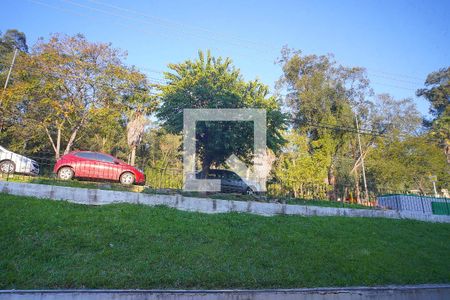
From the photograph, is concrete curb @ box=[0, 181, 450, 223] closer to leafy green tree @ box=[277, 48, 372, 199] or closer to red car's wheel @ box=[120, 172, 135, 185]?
red car's wheel @ box=[120, 172, 135, 185]

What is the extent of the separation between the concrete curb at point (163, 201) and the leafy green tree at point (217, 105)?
397 centimetres

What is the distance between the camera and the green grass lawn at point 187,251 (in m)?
5.04

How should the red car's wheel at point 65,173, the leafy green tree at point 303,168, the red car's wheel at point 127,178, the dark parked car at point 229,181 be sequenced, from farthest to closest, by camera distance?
the leafy green tree at point 303,168 < the dark parked car at point 229,181 < the red car's wheel at point 127,178 < the red car's wheel at point 65,173

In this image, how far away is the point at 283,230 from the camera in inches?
331

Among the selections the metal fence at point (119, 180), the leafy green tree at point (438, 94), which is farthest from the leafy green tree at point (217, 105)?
the leafy green tree at point (438, 94)

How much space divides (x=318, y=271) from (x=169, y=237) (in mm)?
3290

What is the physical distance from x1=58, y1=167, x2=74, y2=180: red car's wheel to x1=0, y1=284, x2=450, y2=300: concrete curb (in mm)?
7869

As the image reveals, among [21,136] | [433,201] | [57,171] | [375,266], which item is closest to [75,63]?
[21,136]

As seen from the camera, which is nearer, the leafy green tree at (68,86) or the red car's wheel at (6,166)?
the red car's wheel at (6,166)

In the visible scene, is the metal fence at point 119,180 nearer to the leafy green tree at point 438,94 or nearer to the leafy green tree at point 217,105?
the leafy green tree at point 217,105

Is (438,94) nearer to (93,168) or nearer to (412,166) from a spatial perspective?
(412,166)

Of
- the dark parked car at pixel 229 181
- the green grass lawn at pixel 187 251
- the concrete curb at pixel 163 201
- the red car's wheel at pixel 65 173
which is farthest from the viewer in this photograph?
the dark parked car at pixel 229 181

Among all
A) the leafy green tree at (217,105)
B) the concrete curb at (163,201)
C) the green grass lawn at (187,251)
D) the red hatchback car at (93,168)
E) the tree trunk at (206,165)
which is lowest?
the green grass lawn at (187,251)

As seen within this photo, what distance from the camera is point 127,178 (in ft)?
39.7
